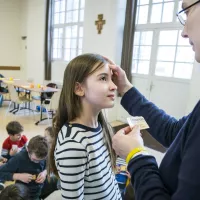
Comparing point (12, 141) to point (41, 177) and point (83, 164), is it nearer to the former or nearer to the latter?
point (41, 177)

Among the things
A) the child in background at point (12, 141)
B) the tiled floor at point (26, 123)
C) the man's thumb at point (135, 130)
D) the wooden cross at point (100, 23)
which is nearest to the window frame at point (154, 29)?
the wooden cross at point (100, 23)

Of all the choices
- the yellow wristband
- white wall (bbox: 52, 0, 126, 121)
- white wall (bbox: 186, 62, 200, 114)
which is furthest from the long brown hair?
white wall (bbox: 52, 0, 126, 121)

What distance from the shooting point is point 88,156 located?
33.4 inches

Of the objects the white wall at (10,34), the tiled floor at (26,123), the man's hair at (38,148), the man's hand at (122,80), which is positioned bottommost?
the tiled floor at (26,123)

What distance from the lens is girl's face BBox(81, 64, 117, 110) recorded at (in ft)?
3.02

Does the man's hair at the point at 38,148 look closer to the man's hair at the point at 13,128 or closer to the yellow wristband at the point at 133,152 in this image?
the man's hair at the point at 13,128

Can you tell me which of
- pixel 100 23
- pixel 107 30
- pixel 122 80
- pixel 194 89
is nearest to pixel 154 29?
pixel 107 30

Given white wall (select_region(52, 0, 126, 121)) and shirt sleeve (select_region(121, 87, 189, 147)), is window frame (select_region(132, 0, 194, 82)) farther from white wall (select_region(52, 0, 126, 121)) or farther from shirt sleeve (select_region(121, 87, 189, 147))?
shirt sleeve (select_region(121, 87, 189, 147))

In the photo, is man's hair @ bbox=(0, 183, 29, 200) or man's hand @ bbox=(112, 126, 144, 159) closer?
man's hand @ bbox=(112, 126, 144, 159)

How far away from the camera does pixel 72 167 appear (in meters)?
0.79

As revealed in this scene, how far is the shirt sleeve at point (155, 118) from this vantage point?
0.93 meters

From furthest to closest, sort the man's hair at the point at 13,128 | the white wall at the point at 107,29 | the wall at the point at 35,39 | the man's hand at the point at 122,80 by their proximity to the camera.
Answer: the wall at the point at 35,39, the white wall at the point at 107,29, the man's hair at the point at 13,128, the man's hand at the point at 122,80

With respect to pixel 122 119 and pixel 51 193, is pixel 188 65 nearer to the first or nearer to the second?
pixel 122 119

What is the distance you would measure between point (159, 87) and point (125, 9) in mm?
1877
